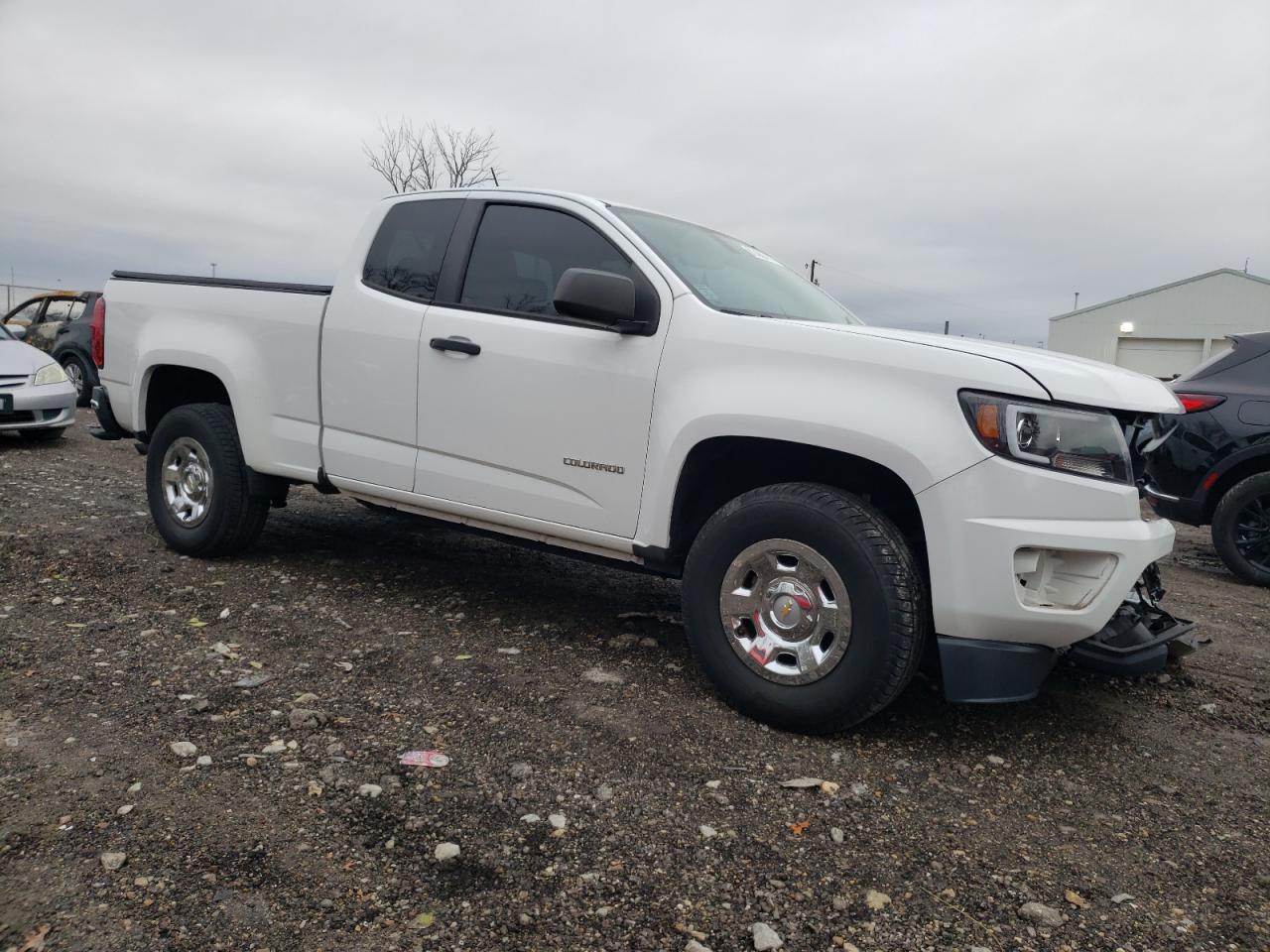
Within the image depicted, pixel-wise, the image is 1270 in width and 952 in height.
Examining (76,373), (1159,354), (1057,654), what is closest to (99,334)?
(1057,654)

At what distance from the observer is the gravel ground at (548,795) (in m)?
2.12

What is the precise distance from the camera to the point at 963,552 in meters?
2.79

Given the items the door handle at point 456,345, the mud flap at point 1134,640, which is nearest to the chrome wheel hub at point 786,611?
the mud flap at point 1134,640

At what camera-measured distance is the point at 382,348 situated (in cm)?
408

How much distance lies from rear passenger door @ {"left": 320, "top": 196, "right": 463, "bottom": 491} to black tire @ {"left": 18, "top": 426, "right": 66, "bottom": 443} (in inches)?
265

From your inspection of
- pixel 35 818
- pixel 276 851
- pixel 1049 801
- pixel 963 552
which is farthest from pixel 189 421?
pixel 1049 801

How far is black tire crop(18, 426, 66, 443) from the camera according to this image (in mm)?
9305

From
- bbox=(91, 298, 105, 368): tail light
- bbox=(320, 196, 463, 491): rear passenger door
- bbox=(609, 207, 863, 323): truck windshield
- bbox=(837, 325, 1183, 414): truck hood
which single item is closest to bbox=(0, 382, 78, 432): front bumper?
bbox=(91, 298, 105, 368): tail light

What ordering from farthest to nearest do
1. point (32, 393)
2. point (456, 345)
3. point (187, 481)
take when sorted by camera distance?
point (32, 393), point (187, 481), point (456, 345)

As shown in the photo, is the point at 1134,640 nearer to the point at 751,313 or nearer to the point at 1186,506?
the point at 751,313

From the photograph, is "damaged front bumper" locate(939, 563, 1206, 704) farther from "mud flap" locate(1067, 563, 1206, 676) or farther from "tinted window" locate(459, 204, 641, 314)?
"tinted window" locate(459, 204, 641, 314)

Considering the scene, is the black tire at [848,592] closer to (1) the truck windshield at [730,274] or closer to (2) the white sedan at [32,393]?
(1) the truck windshield at [730,274]

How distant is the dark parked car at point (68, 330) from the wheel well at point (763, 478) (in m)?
10.3

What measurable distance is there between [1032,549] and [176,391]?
4.66 m
